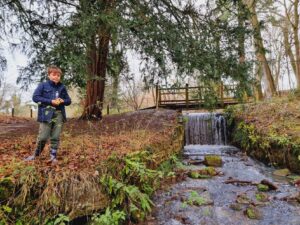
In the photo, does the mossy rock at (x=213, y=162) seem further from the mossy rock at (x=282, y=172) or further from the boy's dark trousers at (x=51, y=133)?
the boy's dark trousers at (x=51, y=133)

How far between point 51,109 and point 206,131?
947 cm

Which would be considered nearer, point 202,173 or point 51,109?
point 51,109

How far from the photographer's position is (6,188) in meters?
2.98

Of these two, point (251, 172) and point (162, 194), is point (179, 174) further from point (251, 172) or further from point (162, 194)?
point (251, 172)

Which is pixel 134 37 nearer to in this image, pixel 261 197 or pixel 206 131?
pixel 261 197

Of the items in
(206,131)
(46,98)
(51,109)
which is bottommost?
(206,131)

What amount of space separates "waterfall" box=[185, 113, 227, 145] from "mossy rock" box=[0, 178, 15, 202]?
10.0 metres

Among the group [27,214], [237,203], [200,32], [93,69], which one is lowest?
[237,203]

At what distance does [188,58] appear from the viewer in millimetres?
7207

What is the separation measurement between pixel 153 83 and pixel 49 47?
10.7 ft

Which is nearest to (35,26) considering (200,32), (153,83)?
(153,83)

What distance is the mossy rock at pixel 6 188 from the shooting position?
2.94 m

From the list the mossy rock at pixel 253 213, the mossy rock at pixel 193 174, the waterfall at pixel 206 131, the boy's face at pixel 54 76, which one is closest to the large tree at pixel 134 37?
the boy's face at pixel 54 76

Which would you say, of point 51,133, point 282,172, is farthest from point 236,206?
point 51,133
